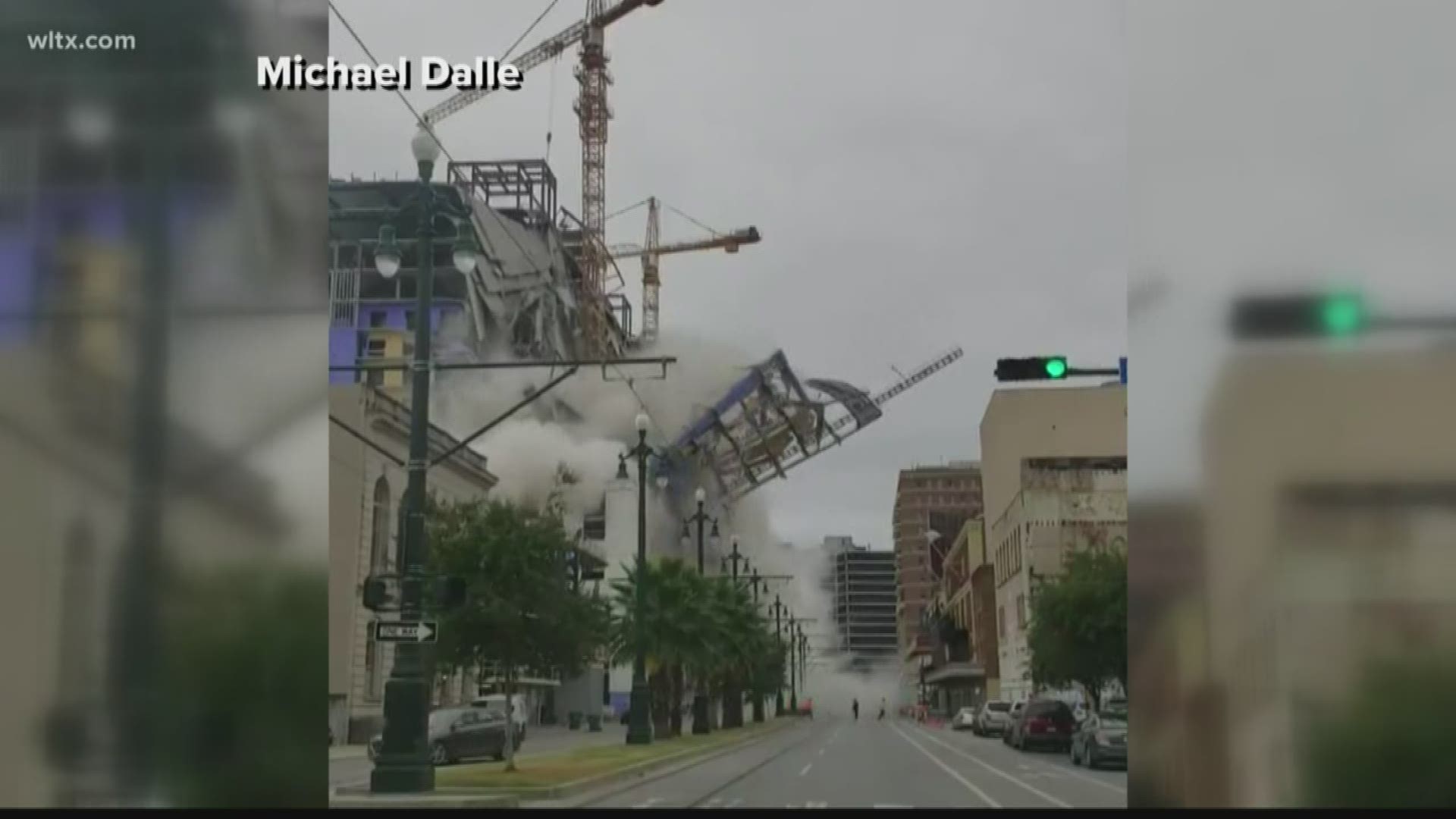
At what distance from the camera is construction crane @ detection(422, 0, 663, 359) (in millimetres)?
59781

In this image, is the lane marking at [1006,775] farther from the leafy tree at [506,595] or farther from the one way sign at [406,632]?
the leafy tree at [506,595]

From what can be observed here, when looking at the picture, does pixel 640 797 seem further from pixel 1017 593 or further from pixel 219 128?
pixel 1017 593

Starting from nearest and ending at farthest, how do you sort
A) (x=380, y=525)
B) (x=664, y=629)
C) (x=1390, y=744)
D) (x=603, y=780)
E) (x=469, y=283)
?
(x=1390, y=744)
(x=603, y=780)
(x=380, y=525)
(x=469, y=283)
(x=664, y=629)

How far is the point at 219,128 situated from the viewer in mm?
11211

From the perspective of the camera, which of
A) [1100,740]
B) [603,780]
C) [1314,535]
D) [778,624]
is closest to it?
[1314,535]

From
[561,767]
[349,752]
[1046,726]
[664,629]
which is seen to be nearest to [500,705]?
[664,629]

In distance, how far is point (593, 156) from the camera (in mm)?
88688

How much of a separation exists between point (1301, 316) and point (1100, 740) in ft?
44.5

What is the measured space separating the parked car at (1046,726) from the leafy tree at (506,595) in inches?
486

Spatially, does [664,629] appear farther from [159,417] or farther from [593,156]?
[593,156]

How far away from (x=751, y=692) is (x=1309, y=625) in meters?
61.0

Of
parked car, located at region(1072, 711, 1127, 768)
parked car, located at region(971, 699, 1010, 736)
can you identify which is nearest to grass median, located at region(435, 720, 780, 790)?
parked car, located at region(1072, 711, 1127, 768)

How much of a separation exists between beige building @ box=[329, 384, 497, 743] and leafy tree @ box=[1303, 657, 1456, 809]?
860 centimetres

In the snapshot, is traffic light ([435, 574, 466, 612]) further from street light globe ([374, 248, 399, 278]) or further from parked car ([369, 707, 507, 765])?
parked car ([369, 707, 507, 765])
